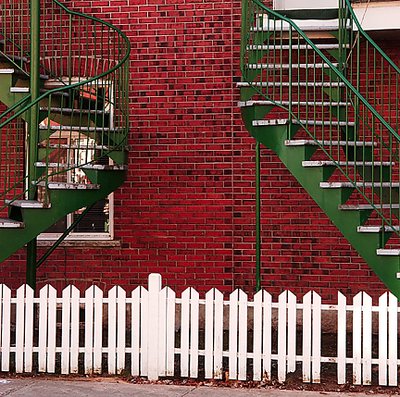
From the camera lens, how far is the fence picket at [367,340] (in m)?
6.94

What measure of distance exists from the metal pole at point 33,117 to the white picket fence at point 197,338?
3.22 ft

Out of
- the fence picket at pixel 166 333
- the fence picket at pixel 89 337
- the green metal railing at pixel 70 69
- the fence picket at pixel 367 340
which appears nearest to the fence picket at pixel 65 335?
the fence picket at pixel 89 337

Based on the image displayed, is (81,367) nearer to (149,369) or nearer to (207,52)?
(149,369)

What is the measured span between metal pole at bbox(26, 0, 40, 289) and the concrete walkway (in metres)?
1.61

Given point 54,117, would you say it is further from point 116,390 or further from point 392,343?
point 392,343

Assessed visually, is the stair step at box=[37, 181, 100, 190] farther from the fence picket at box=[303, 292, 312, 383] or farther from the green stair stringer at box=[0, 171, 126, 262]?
the fence picket at box=[303, 292, 312, 383]

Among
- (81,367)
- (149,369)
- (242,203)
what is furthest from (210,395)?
(242,203)

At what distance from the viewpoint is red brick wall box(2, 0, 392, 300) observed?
9.57 meters

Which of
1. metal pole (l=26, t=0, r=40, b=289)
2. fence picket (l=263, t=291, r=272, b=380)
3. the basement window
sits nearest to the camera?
fence picket (l=263, t=291, r=272, b=380)

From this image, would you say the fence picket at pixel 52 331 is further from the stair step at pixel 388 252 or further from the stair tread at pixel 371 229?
the stair step at pixel 388 252

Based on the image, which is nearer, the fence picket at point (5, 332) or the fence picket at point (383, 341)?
the fence picket at point (383, 341)

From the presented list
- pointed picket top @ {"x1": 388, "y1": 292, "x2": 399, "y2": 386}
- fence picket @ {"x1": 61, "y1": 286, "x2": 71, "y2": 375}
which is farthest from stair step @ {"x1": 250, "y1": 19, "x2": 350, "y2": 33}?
fence picket @ {"x1": 61, "y1": 286, "x2": 71, "y2": 375}

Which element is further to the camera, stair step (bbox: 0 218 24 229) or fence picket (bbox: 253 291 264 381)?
stair step (bbox: 0 218 24 229)

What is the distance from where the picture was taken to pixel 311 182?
24.2 feet
